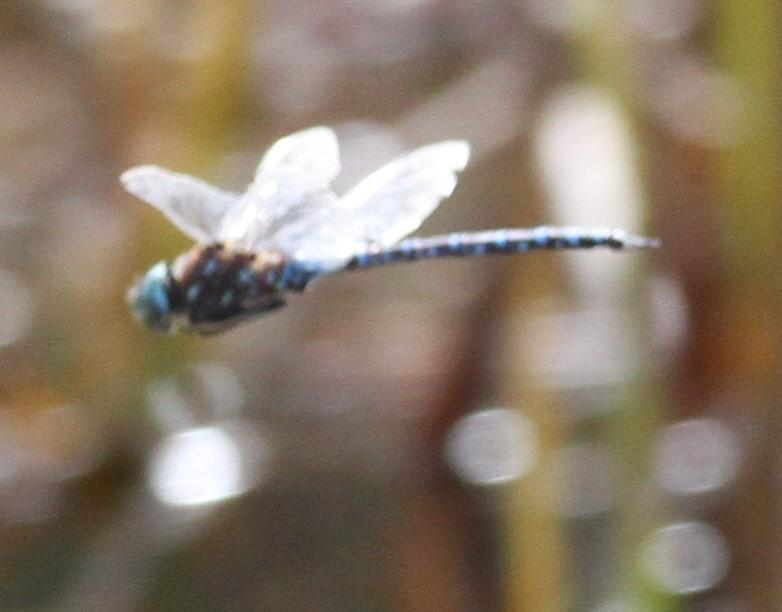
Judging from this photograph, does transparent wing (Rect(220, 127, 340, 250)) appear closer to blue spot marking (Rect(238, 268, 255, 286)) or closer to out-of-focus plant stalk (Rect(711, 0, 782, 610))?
blue spot marking (Rect(238, 268, 255, 286))

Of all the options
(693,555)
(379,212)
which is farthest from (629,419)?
(379,212)

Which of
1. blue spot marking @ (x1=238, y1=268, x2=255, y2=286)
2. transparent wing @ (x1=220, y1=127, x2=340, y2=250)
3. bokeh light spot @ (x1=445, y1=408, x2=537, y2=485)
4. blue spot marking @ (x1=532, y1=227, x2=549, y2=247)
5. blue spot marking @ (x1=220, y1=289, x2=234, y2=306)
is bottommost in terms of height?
blue spot marking @ (x1=220, y1=289, x2=234, y2=306)

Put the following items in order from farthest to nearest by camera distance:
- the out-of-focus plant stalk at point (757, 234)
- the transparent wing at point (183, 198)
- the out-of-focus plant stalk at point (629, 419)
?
the out-of-focus plant stalk at point (757, 234) → the out-of-focus plant stalk at point (629, 419) → the transparent wing at point (183, 198)

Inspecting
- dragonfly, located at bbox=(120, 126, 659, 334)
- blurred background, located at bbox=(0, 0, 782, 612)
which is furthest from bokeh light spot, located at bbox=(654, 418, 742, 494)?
dragonfly, located at bbox=(120, 126, 659, 334)

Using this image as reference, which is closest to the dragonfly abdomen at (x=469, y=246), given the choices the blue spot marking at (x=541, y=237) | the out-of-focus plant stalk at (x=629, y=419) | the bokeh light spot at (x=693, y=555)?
the blue spot marking at (x=541, y=237)

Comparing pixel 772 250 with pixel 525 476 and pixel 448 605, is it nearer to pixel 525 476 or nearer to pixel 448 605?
pixel 525 476

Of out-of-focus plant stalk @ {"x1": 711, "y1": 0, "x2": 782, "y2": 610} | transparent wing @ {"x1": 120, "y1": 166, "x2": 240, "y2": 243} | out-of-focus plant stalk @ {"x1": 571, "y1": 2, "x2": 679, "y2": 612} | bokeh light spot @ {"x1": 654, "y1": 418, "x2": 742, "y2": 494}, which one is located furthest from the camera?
bokeh light spot @ {"x1": 654, "y1": 418, "x2": 742, "y2": 494}

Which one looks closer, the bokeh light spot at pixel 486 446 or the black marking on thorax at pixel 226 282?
the black marking on thorax at pixel 226 282

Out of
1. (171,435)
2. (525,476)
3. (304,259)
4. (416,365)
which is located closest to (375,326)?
(416,365)

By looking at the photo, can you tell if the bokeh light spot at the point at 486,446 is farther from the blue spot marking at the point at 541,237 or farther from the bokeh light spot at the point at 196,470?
the blue spot marking at the point at 541,237
